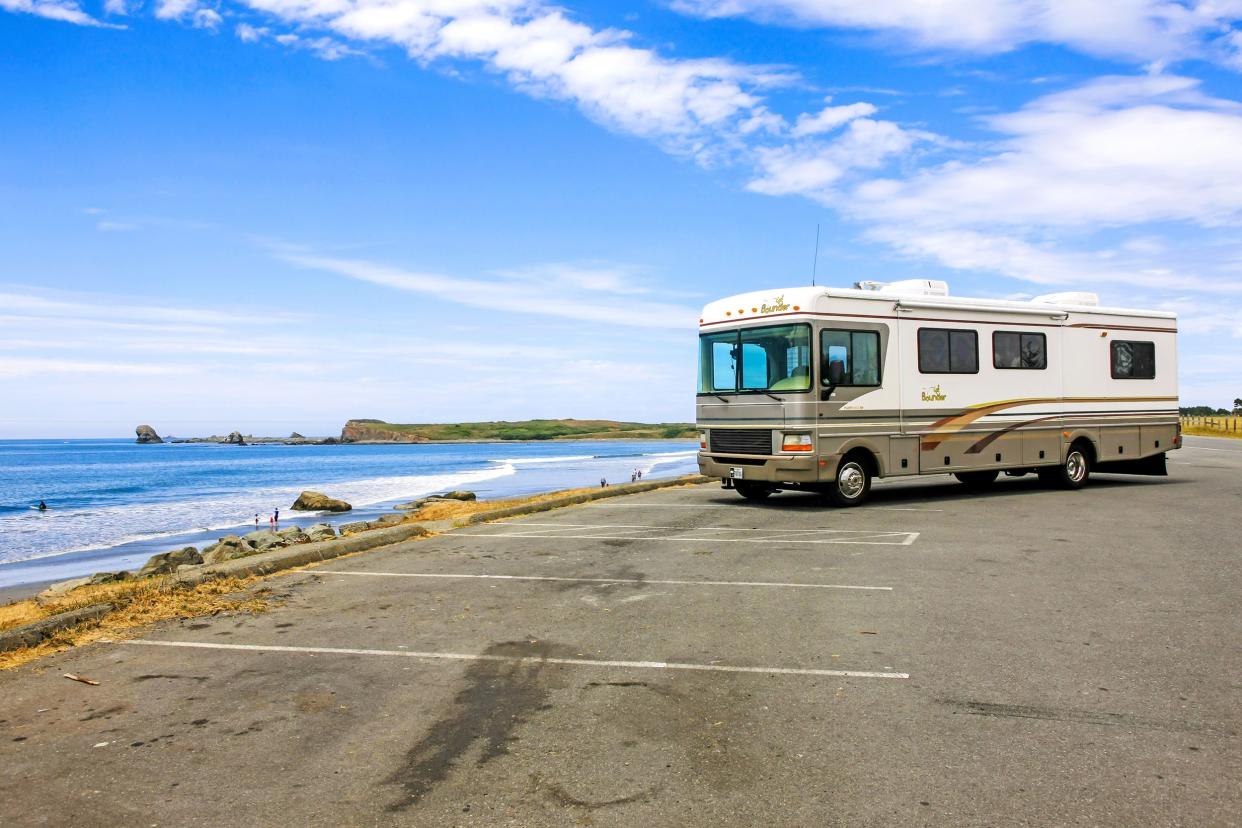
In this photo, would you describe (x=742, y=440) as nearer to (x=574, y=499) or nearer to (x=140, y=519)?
(x=574, y=499)

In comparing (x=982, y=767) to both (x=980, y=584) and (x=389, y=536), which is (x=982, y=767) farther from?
(x=389, y=536)

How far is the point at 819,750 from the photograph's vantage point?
4496 mm

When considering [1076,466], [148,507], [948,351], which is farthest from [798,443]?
[148,507]

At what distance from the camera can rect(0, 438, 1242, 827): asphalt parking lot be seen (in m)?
3.96

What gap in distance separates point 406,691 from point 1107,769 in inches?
150

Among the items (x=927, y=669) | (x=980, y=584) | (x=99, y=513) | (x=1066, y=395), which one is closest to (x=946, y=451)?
(x=1066, y=395)

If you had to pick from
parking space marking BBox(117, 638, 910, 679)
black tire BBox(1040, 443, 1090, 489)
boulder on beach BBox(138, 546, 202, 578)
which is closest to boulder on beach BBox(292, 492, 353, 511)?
boulder on beach BBox(138, 546, 202, 578)

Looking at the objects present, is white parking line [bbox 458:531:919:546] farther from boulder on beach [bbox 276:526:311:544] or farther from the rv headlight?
boulder on beach [bbox 276:526:311:544]

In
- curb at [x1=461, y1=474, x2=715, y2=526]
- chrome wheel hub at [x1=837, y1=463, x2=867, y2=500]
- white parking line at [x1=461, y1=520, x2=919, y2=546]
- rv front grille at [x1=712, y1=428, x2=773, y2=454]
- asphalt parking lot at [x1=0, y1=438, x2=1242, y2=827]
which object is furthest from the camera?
chrome wheel hub at [x1=837, y1=463, x2=867, y2=500]

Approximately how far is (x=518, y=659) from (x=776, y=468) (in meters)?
8.95

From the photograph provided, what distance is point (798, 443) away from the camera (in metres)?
14.4

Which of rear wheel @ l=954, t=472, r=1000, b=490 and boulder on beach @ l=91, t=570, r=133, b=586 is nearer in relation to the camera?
boulder on beach @ l=91, t=570, r=133, b=586

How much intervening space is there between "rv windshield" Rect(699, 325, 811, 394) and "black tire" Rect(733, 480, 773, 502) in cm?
184

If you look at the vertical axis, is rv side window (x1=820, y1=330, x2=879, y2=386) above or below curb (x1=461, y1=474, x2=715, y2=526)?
above
